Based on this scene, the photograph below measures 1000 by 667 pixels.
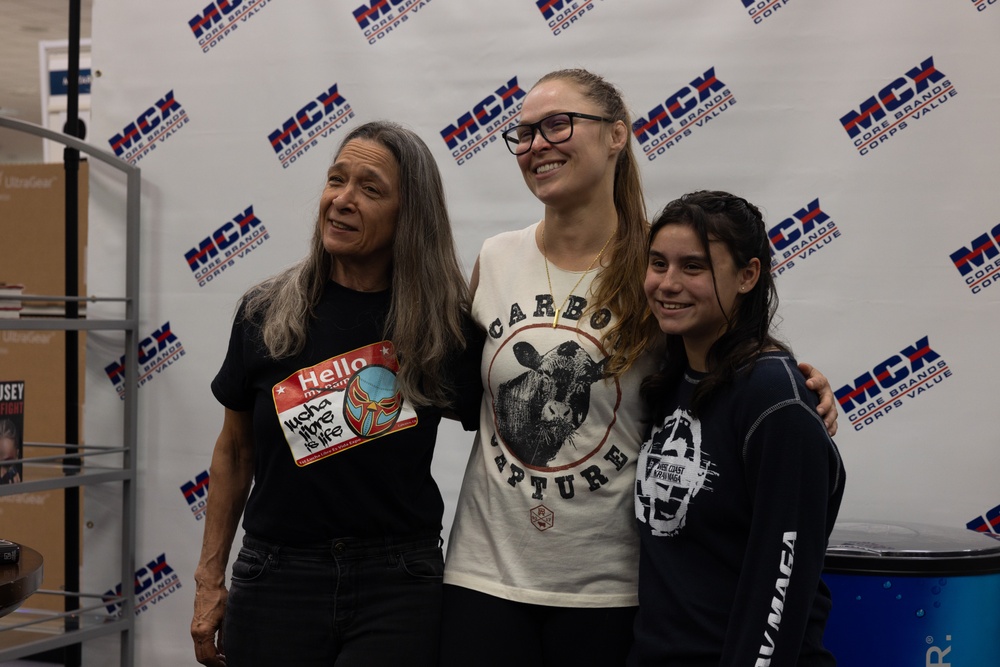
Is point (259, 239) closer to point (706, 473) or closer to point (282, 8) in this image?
point (282, 8)

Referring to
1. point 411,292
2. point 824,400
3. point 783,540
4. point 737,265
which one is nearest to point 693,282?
point 737,265

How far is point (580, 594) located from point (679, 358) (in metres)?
0.43

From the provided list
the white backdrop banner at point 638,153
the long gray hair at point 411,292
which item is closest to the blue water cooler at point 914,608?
the white backdrop banner at point 638,153

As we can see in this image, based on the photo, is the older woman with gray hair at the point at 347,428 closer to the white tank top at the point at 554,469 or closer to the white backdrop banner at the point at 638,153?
the white tank top at the point at 554,469

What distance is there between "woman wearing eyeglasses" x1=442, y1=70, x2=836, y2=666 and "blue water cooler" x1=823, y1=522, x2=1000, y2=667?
0.53m

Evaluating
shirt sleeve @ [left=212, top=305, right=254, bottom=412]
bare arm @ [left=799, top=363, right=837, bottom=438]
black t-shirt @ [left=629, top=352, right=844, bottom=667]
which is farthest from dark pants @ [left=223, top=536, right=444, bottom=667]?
bare arm @ [left=799, top=363, right=837, bottom=438]

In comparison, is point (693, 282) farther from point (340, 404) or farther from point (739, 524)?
point (340, 404)

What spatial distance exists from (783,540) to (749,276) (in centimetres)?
40

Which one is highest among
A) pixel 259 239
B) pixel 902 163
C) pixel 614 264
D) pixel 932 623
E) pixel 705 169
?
pixel 259 239

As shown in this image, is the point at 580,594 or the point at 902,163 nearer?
the point at 580,594

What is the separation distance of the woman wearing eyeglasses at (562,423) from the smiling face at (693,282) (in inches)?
6.1

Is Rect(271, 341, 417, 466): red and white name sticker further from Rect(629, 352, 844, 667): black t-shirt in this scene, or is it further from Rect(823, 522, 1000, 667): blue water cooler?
Rect(823, 522, 1000, 667): blue water cooler

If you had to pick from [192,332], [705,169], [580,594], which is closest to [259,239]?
[192,332]

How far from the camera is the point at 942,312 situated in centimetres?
237
